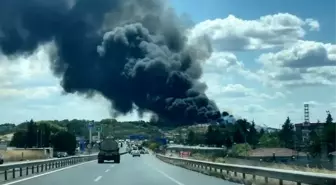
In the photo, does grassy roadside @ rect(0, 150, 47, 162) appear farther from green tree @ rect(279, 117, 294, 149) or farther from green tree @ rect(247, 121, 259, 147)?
green tree @ rect(279, 117, 294, 149)

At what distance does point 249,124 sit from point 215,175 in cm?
12017

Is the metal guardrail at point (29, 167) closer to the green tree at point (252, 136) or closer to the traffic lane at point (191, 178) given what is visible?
the traffic lane at point (191, 178)

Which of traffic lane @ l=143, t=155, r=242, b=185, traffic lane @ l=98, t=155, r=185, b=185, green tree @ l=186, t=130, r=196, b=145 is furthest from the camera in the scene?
green tree @ l=186, t=130, r=196, b=145

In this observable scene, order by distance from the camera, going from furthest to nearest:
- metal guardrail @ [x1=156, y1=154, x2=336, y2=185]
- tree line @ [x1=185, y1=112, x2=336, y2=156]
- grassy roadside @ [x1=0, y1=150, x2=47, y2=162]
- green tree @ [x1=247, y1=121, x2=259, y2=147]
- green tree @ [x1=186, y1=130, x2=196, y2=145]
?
1. green tree @ [x1=186, y1=130, x2=196, y2=145]
2. green tree @ [x1=247, y1=121, x2=259, y2=147]
3. tree line @ [x1=185, y1=112, x2=336, y2=156]
4. grassy roadside @ [x1=0, y1=150, x2=47, y2=162]
5. metal guardrail @ [x1=156, y1=154, x2=336, y2=185]

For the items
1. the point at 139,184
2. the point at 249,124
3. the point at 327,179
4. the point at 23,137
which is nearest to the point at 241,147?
the point at 249,124

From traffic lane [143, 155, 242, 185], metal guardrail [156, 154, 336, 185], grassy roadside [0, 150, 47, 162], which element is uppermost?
metal guardrail [156, 154, 336, 185]

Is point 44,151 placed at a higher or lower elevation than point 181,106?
lower

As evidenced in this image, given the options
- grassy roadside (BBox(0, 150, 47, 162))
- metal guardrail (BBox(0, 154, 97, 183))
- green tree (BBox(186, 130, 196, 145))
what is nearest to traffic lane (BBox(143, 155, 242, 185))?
metal guardrail (BBox(0, 154, 97, 183))

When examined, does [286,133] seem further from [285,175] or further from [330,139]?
[285,175]

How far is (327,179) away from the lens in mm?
15773

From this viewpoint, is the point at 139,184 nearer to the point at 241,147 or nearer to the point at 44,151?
the point at 241,147

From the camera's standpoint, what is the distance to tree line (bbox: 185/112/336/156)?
97.6m

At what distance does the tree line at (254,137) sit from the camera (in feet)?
320

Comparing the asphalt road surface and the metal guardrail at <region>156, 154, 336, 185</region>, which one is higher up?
the metal guardrail at <region>156, 154, 336, 185</region>
